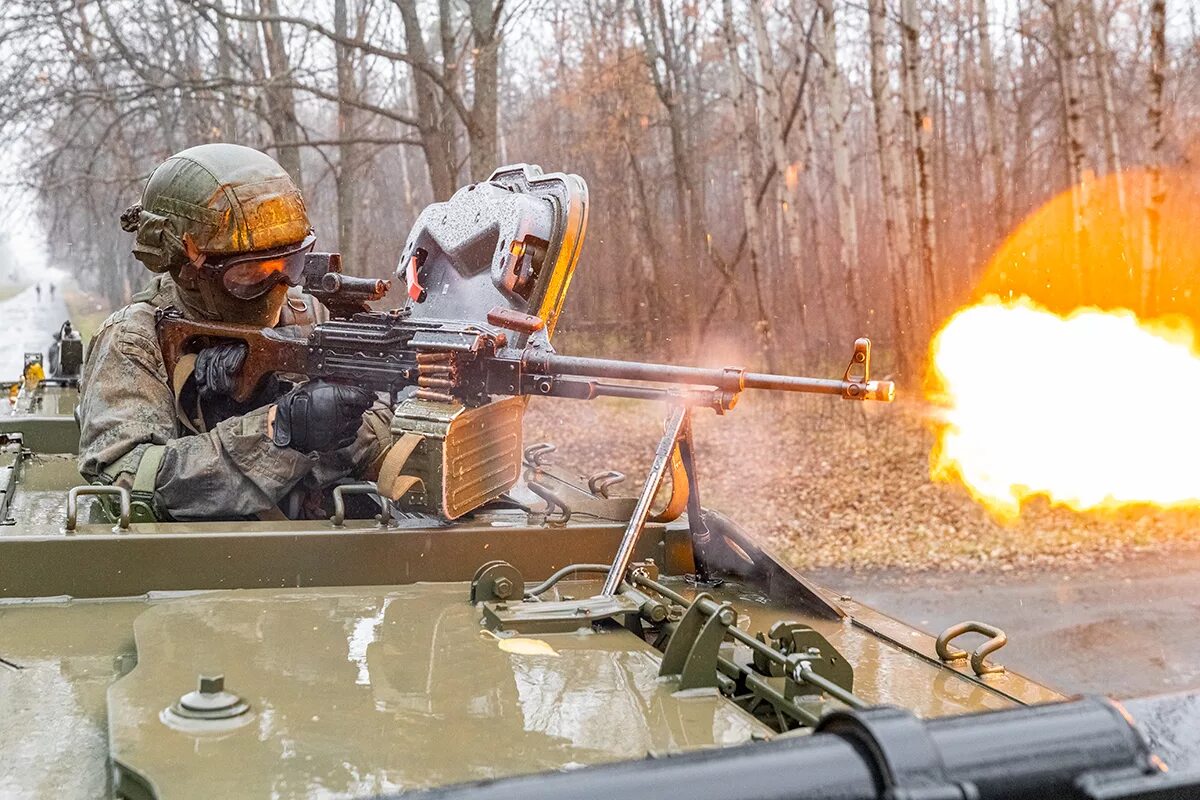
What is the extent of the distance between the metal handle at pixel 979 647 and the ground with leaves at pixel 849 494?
23.6 ft

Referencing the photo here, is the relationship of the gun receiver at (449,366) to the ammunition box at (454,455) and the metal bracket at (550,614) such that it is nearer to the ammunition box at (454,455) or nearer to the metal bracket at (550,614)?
the ammunition box at (454,455)

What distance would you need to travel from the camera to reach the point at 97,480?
4.38m

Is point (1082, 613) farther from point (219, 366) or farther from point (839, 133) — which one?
point (839, 133)

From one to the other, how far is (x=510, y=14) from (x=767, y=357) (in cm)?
637

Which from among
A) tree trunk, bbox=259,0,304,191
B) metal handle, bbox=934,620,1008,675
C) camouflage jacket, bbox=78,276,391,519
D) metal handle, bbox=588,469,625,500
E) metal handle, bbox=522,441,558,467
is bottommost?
metal handle, bbox=934,620,1008,675

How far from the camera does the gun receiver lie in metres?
4.04

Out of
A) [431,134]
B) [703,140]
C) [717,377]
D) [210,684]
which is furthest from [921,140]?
[703,140]

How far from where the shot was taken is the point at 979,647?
302 cm

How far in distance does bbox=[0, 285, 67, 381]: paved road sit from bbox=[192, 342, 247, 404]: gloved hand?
12.4 m

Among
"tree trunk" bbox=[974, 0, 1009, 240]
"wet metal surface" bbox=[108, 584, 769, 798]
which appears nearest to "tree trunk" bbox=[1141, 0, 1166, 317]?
"tree trunk" bbox=[974, 0, 1009, 240]

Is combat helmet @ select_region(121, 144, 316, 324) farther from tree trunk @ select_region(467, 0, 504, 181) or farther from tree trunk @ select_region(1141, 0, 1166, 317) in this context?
tree trunk @ select_region(1141, 0, 1166, 317)

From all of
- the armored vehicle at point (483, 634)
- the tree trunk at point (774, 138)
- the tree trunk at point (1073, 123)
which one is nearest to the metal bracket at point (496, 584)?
the armored vehicle at point (483, 634)

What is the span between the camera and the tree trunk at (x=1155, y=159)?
39.4 feet

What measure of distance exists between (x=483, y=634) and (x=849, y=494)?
401 inches
